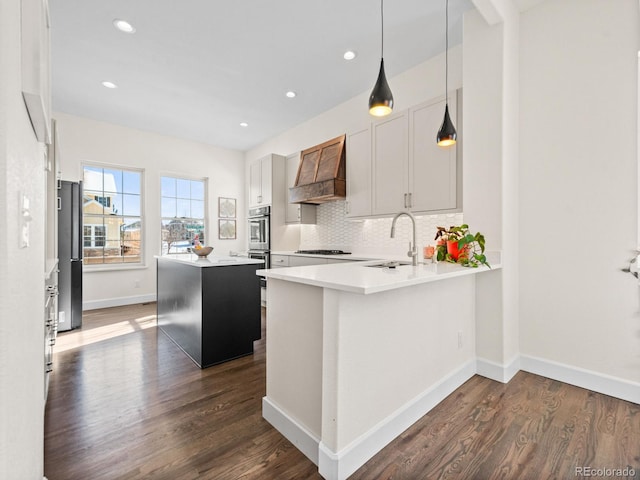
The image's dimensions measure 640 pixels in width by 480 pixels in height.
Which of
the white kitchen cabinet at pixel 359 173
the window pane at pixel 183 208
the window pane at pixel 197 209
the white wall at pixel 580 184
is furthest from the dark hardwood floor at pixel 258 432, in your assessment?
the window pane at pixel 197 209

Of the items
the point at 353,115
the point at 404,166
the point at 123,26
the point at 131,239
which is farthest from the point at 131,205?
the point at 404,166

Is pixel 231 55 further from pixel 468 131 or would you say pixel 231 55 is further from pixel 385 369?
→ pixel 385 369

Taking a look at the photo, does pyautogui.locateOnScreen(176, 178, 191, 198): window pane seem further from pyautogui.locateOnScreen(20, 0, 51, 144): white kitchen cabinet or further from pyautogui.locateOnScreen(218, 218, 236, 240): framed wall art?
pyautogui.locateOnScreen(20, 0, 51, 144): white kitchen cabinet

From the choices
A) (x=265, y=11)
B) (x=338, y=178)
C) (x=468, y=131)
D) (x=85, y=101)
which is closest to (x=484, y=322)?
(x=468, y=131)

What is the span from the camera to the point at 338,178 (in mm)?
3902

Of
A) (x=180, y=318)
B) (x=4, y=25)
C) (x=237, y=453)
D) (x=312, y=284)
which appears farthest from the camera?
(x=180, y=318)

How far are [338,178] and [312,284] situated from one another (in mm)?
2676

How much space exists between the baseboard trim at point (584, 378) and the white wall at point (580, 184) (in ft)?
0.13

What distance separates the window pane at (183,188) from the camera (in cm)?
572

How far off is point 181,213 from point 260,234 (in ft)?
5.74

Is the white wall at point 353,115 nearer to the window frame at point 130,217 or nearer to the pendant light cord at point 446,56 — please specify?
the pendant light cord at point 446,56

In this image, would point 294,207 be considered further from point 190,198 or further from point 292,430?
point 292,430

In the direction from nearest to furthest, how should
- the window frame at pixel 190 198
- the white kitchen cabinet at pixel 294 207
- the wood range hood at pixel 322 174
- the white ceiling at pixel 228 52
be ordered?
the white ceiling at pixel 228 52, the wood range hood at pixel 322 174, the white kitchen cabinet at pixel 294 207, the window frame at pixel 190 198

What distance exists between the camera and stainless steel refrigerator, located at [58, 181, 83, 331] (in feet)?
11.0
